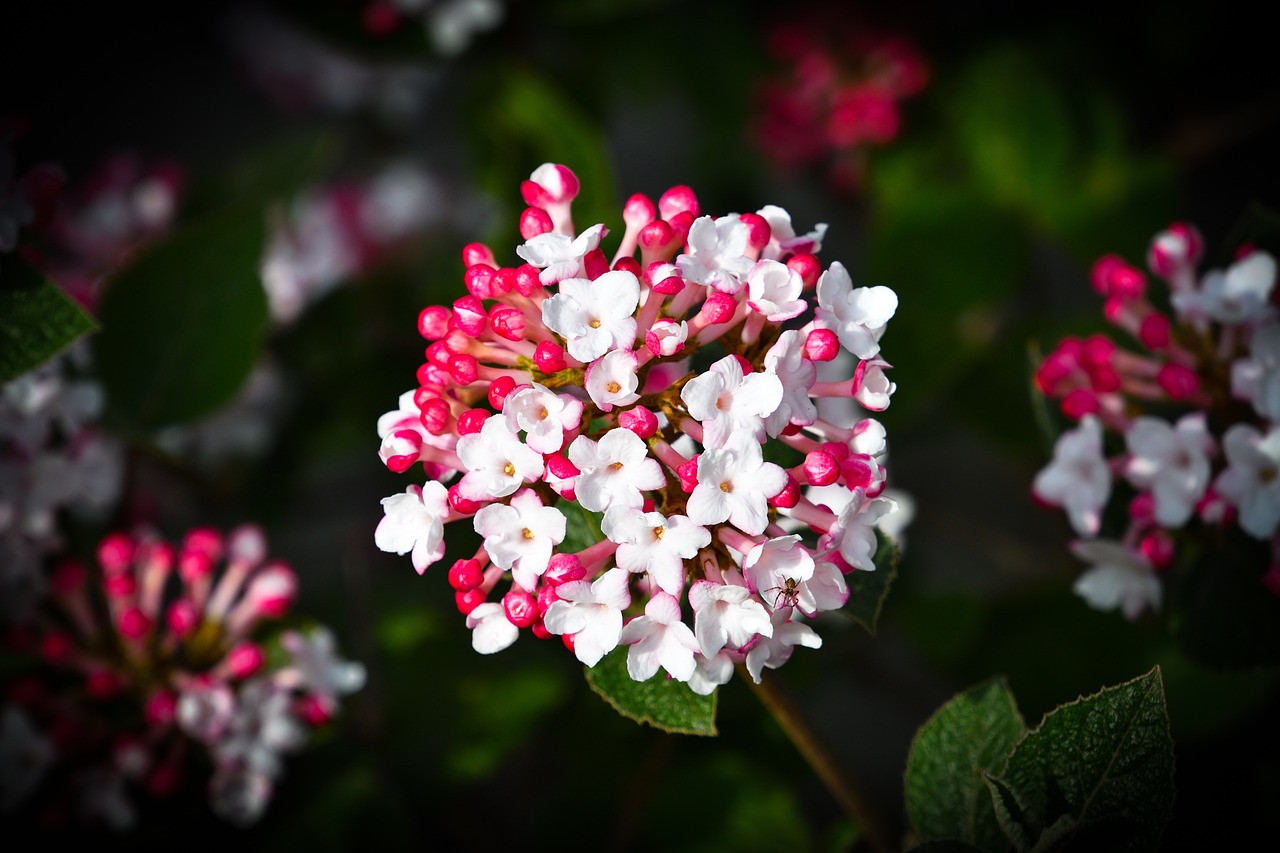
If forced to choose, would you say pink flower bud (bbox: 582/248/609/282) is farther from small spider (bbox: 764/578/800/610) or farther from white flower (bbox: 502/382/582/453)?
small spider (bbox: 764/578/800/610)

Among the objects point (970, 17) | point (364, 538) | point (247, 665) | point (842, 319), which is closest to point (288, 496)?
point (364, 538)

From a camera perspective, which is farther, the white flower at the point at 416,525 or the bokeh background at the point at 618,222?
the bokeh background at the point at 618,222

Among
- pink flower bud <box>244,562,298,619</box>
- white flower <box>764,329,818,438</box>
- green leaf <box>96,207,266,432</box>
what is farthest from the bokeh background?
white flower <box>764,329,818,438</box>

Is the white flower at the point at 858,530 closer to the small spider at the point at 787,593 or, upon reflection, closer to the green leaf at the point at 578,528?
the small spider at the point at 787,593

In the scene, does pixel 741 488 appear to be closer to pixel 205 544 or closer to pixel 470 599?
pixel 470 599

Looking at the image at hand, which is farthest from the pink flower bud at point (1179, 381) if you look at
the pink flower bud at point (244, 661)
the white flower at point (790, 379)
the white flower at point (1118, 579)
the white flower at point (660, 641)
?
the pink flower bud at point (244, 661)

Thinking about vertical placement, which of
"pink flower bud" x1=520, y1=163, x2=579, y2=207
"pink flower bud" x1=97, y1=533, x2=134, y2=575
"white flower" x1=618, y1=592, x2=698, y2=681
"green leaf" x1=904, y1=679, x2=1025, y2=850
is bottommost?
"green leaf" x1=904, y1=679, x2=1025, y2=850
